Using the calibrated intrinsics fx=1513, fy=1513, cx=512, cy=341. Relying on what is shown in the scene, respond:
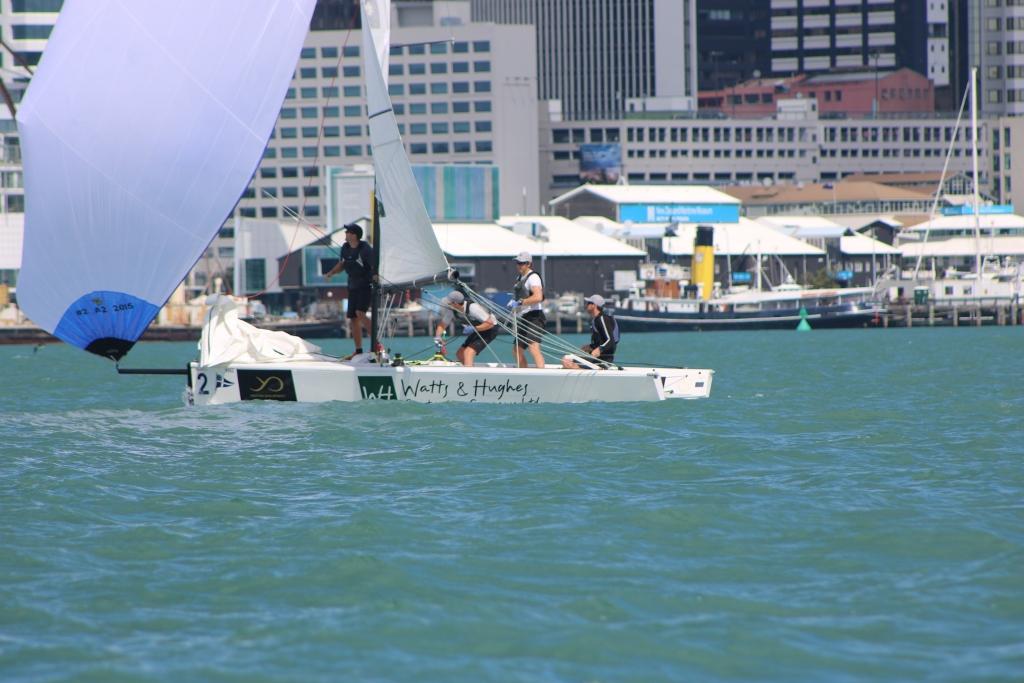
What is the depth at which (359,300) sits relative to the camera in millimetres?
19125

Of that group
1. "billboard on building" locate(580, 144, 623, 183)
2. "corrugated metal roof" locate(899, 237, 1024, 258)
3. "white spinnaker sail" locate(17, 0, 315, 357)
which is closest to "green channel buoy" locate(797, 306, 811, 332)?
"corrugated metal roof" locate(899, 237, 1024, 258)

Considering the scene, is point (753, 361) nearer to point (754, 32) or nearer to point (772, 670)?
point (772, 670)

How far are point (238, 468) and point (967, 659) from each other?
7759mm

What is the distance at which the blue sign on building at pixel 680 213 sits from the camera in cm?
10306

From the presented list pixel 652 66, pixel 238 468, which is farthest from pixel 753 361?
pixel 652 66

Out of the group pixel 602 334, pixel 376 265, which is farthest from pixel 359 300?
pixel 602 334

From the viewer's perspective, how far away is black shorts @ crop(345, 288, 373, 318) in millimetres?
19047

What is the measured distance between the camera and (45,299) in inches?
693

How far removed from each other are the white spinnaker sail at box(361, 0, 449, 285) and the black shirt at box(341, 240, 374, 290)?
0.91 ft

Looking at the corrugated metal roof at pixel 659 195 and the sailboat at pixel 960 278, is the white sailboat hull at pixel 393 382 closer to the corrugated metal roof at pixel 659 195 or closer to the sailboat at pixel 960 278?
the sailboat at pixel 960 278

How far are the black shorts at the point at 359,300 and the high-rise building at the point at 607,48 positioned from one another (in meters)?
136

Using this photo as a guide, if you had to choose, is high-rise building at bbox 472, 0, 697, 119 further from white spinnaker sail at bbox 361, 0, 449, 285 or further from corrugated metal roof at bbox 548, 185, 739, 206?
white spinnaker sail at bbox 361, 0, 449, 285

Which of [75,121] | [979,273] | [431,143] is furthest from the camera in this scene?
[431,143]

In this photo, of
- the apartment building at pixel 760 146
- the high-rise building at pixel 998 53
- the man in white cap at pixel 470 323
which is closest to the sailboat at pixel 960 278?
the apartment building at pixel 760 146
